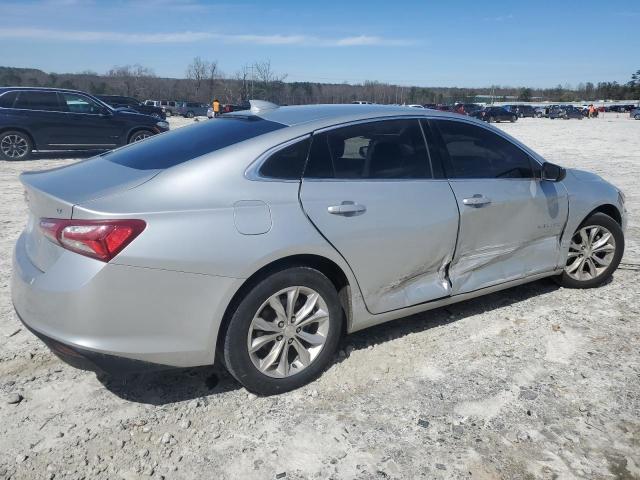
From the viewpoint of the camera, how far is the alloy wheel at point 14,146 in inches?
501

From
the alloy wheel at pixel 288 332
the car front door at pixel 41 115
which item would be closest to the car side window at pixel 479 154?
the alloy wheel at pixel 288 332

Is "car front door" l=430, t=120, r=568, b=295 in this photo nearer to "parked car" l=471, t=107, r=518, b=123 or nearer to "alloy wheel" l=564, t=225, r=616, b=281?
"alloy wheel" l=564, t=225, r=616, b=281

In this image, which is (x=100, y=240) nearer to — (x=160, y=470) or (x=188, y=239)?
(x=188, y=239)

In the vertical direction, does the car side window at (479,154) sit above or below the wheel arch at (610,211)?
above

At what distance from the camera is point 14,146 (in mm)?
12844

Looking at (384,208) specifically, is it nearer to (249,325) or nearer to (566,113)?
(249,325)

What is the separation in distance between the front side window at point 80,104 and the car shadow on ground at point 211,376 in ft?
38.9

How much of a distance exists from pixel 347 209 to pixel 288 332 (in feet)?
2.55

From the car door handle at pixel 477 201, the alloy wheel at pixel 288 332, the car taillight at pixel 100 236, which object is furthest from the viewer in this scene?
the car door handle at pixel 477 201

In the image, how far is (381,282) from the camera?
332cm

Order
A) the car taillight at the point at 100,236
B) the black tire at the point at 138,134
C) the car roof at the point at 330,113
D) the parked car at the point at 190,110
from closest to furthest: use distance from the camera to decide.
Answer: the car taillight at the point at 100,236 < the car roof at the point at 330,113 < the black tire at the point at 138,134 < the parked car at the point at 190,110

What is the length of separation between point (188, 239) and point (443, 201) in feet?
5.70

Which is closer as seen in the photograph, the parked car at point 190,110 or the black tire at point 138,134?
the black tire at point 138,134

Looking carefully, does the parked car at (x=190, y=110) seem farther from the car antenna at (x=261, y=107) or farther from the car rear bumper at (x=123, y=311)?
the car rear bumper at (x=123, y=311)
